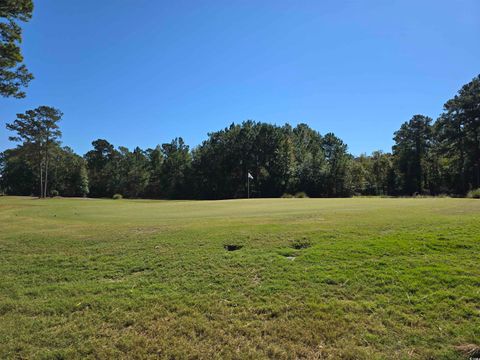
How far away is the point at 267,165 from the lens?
6125 cm

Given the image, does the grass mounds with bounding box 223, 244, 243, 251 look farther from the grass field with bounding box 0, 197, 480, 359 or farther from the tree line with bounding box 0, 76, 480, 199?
the tree line with bounding box 0, 76, 480, 199

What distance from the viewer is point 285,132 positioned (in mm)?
67500

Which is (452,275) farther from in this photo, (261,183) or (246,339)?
(261,183)

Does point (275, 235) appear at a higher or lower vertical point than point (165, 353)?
higher

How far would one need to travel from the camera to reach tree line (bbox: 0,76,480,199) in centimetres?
5256

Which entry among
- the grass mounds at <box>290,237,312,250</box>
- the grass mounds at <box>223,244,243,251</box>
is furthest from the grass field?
the grass mounds at <box>223,244,243,251</box>

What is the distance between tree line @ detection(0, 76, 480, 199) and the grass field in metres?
50.2

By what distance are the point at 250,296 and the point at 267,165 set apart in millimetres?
56420

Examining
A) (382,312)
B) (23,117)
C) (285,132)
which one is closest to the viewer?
(382,312)

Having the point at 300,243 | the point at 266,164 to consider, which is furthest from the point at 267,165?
the point at 300,243

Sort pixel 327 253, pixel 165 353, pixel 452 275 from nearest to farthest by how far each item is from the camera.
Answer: pixel 165 353 → pixel 452 275 → pixel 327 253

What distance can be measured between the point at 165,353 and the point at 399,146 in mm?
74311

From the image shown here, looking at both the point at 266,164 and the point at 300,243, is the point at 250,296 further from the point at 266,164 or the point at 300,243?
the point at 266,164

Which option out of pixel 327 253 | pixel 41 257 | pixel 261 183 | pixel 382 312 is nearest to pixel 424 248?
pixel 327 253
